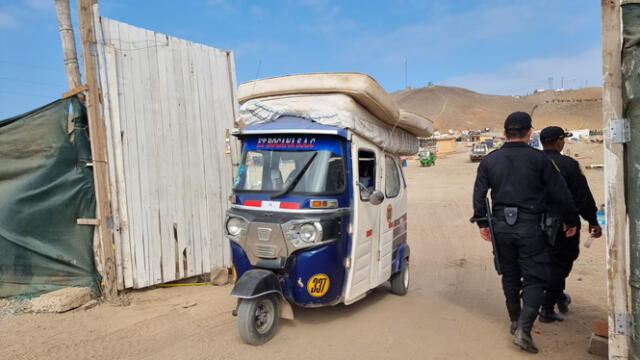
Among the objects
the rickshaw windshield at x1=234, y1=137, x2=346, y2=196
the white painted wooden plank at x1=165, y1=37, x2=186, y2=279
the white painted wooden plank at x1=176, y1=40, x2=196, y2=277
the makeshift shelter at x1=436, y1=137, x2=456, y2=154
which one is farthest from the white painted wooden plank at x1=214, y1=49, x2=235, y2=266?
the makeshift shelter at x1=436, y1=137, x2=456, y2=154

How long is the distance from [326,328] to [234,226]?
1494mm

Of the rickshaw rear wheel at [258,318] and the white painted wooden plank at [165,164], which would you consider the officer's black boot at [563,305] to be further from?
the white painted wooden plank at [165,164]

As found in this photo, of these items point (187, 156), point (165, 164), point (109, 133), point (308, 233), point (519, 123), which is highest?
point (109, 133)

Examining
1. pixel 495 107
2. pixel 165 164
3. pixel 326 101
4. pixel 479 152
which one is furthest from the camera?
pixel 495 107

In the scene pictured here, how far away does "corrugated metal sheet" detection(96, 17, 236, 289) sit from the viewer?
241 inches

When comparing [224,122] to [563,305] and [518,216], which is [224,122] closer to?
[518,216]

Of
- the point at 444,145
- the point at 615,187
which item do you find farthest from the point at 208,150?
the point at 444,145

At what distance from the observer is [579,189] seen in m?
5.10

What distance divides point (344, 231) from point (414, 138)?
3.11 m

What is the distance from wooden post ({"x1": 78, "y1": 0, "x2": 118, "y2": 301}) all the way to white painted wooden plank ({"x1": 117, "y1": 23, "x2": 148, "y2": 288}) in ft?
0.92

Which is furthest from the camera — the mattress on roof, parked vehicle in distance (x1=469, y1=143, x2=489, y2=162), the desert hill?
the desert hill

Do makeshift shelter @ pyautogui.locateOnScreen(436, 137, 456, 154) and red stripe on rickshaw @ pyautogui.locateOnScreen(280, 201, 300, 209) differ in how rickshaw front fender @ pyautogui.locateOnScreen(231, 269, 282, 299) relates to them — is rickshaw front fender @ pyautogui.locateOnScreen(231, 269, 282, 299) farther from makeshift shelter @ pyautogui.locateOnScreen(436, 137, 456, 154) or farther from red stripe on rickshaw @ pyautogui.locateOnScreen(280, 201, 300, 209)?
makeshift shelter @ pyautogui.locateOnScreen(436, 137, 456, 154)

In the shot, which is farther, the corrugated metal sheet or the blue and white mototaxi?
the corrugated metal sheet

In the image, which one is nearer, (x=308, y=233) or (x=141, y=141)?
(x=308, y=233)
